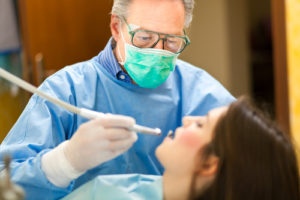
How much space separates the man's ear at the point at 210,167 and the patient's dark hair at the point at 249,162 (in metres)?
0.02

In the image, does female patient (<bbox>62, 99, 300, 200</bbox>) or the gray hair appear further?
the gray hair

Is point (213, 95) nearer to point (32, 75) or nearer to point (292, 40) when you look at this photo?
point (292, 40)

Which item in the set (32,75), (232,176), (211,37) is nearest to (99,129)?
(232,176)

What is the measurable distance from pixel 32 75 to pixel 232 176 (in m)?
1.93

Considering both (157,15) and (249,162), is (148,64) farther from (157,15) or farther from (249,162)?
(249,162)

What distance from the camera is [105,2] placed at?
314cm

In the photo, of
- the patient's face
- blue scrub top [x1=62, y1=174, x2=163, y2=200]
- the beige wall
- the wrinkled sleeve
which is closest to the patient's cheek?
the patient's face

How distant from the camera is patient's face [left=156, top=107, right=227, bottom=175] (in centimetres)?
113

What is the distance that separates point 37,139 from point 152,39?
Result: 0.53 m

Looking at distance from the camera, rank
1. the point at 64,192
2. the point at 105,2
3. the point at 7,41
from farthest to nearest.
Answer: the point at 105,2
the point at 7,41
the point at 64,192

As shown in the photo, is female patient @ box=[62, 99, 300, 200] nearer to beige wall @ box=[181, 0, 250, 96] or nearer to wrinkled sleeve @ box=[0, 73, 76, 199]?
wrinkled sleeve @ box=[0, 73, 76, 199]

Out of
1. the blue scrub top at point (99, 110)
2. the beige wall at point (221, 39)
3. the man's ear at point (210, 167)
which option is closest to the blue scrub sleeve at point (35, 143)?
the blue scrub top at point (99, 110)

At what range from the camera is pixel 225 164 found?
3.51 ft

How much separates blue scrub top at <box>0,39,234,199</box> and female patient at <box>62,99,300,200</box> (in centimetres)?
16
